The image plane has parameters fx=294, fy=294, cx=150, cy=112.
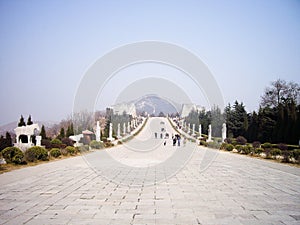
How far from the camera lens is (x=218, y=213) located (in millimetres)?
5219

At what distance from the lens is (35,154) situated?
13.1 metres

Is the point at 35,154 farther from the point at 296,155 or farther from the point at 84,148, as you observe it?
the point at 296,155

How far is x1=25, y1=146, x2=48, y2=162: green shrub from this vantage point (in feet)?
42.1

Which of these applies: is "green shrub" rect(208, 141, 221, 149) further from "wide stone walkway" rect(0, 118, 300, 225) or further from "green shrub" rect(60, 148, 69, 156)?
"wide stone walkway" rect(0, 118, 300, 225)

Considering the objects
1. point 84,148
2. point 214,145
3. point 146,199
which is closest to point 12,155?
point 146,199

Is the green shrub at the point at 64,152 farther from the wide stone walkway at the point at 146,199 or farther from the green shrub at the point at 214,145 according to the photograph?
the green shrub at the point at 214,145

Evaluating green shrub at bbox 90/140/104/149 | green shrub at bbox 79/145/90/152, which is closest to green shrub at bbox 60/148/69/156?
green shrub at bbox 79/145/90/152

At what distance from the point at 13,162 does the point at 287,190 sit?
391 inches

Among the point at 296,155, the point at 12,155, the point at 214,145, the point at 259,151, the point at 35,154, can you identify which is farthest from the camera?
the point at 214,145

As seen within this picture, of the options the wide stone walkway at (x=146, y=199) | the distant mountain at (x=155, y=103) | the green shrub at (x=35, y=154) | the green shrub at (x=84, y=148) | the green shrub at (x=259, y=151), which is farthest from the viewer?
the green shrub at (x=84, y=148)

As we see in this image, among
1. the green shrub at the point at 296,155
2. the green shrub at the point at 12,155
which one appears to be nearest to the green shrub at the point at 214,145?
the green shrub at the point at 296,155

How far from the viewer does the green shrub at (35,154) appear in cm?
1285

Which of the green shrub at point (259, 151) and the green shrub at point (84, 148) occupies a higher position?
the green shrub at point (259, 151)

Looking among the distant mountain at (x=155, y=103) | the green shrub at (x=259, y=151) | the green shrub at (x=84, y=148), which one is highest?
the distant mountain at (x=155, y=103)
